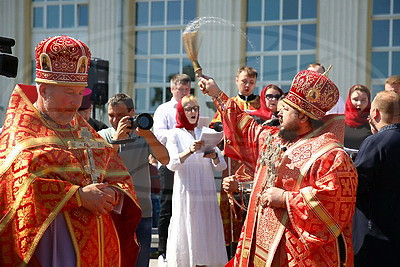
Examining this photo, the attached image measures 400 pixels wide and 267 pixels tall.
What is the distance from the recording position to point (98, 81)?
7.73 metres

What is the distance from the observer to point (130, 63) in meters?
11.7

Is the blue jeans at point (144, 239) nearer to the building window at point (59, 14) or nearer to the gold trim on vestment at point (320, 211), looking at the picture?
the gold trim on vestment at point (320, 211)

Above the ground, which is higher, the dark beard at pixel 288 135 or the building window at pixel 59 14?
the building window at pixel 59 14

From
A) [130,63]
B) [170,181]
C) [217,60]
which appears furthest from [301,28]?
[170,181]

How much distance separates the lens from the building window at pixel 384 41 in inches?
443

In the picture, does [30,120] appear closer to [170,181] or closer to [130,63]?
[170,181]

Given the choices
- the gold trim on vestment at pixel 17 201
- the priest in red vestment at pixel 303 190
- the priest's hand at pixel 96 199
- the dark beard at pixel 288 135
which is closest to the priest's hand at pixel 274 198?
the priest in red vestment at pixel 303 190

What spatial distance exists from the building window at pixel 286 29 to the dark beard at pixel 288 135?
21.8 feet

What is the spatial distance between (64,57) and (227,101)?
137 cm

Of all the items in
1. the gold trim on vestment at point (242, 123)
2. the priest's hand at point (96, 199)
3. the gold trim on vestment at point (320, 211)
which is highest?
the gold trim on vestment at point (242, 123)

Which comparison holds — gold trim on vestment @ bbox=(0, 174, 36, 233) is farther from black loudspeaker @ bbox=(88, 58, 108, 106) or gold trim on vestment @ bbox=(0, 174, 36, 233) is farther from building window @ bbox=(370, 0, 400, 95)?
building window @ bbox=(370, 0, 400, 95)

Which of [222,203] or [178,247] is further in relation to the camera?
[222,203]

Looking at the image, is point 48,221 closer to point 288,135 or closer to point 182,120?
point 288,135

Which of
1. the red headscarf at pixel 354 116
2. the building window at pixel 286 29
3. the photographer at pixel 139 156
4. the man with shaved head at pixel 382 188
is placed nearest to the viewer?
the man with shaved head at pixel 382 188
